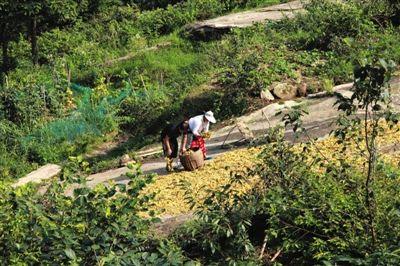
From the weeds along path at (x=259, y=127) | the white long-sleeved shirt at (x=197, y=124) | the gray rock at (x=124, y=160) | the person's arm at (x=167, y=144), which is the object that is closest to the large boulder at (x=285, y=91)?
the weeds along path at (x=259, y=127)

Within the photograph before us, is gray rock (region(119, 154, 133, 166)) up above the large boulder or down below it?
below

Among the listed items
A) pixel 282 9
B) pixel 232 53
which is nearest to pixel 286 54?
pixel 232 53

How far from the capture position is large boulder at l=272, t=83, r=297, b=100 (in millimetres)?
14797

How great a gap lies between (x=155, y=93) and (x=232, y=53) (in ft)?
7.40

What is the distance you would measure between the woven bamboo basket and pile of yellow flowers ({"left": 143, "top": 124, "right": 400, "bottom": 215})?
10cm

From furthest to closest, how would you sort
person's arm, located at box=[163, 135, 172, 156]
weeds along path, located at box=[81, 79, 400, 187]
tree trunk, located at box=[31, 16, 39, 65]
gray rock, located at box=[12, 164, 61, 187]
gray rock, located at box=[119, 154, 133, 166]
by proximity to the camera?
1. tree trunk, located at box=[31, 16, 39, 65]
2. gray rock, located at box=[12, 164, 61, 187]
3. gray rock, located at box=[119, 154, 133, 166]
4. weeds along path, located at box=[81, 79, 400, 187]
5. person's arm, located at box=[163, 135, 172, 156]

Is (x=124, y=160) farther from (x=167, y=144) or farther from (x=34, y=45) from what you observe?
(x=34, y=45)

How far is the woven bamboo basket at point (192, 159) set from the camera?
10.8 metres

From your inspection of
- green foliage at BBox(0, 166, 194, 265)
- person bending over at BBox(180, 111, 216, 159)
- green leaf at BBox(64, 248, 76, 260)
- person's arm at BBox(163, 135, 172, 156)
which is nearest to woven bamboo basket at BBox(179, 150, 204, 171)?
person bending over at BBox(180, 111, 216, 159)

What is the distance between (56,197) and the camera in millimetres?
6004

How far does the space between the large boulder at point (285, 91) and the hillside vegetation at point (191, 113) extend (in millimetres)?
227

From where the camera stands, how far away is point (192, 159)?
10844 mm

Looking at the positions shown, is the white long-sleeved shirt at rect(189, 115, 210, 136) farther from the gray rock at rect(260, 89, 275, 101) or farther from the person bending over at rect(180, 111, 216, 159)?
the gray rock at rect(260, 89, 275, 101)

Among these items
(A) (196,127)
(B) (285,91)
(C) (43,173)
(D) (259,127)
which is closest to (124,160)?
Result: (C) (43,173)
